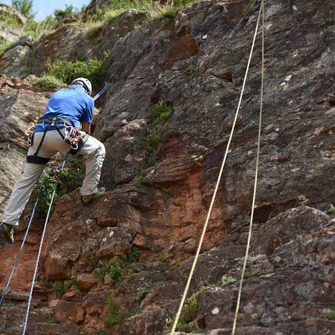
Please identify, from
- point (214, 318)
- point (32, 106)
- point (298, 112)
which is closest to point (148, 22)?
point (32, 106)

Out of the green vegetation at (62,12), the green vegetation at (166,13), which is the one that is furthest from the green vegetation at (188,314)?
the green vegetation at (62,12)

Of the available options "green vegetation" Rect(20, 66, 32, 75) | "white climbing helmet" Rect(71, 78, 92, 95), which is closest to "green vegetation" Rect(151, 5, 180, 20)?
"white climbing helmet" Rect(71, 78, 92, 95)

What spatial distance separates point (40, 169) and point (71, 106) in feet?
3.64

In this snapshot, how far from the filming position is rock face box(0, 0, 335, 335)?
645cm

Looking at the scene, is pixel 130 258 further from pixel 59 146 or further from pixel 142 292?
pixel 59 146

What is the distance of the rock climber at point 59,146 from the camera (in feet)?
32.2

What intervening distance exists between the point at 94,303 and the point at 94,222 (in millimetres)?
→ 1583

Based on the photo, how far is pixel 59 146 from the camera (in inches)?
390

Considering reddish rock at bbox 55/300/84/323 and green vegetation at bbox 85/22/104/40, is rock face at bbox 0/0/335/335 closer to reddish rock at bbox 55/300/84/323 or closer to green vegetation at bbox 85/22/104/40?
reddish rock at bbox 55/300/84/323

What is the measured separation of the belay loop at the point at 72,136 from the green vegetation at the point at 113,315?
2549mm

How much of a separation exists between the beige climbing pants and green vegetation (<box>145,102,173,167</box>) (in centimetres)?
106

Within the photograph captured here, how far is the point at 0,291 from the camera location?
9.48m

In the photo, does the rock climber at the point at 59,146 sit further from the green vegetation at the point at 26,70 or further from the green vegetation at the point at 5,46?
the green vegetation at the point at 5,46

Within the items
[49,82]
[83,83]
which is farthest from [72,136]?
[49,82]
